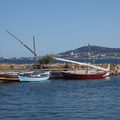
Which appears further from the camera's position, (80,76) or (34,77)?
(80,76)

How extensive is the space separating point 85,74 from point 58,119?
4819 centimetres

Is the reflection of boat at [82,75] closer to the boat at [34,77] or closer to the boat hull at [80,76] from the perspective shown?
the boat hull at [80,76]

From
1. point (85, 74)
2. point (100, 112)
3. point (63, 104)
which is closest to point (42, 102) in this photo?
point (63, 104)

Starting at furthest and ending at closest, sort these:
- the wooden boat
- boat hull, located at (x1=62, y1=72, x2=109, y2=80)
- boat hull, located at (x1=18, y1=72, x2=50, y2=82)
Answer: boat hull, located at (x1=62, y1=72, x2=109, y2=80)
boat hull, located at (x1=18, y1=72, x2=50, y2=82)
the wooden boat

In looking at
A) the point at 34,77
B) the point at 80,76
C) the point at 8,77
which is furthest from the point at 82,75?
the point at 8,77

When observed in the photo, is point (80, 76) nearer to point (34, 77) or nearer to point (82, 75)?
point (82, 75)

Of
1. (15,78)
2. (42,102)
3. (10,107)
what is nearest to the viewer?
(10,107)

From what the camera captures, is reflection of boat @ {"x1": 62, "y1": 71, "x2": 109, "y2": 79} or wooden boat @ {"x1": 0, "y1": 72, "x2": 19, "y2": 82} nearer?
wooden boat @ {"x1": 0, "y1": 72, "x2": 19, "y2": 82}

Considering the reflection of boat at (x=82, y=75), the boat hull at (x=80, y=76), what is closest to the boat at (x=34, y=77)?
the boat hull at (x=80, y=76)

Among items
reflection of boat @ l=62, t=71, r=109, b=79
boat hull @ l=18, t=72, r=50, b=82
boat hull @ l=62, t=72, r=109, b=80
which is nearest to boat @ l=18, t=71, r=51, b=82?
boat hull @ l=18, t=72, r=50, b=82

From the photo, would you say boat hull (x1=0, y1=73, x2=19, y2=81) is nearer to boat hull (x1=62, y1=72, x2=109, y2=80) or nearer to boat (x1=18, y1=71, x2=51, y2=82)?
boat (x1=18, y1=71, x2=51, y2=82)

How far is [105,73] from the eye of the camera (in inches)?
3125

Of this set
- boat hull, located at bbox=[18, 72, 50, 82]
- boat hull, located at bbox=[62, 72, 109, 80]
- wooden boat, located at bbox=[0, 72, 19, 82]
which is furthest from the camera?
boat hull, located at bbox=[62, 72, 109, 80]

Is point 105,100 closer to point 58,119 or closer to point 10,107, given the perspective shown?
point 10,107
